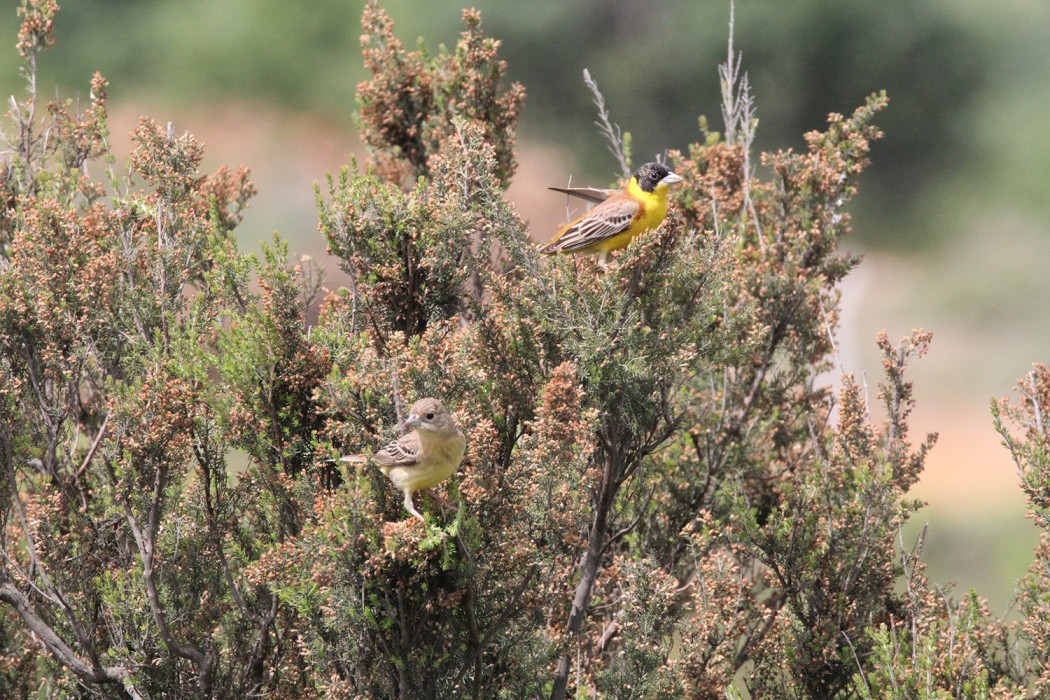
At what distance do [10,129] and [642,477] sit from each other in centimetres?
432

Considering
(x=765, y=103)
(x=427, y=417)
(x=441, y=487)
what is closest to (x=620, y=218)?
(x=441, y=487)

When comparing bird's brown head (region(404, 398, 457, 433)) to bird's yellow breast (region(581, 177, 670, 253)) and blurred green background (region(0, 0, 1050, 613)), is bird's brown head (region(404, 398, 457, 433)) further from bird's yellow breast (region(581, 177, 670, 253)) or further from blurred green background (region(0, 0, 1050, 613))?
blurred green background (region(0, 0, 1050, 613))

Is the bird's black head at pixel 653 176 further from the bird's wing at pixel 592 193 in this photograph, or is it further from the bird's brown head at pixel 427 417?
the bird's brown head at pixel 427 417

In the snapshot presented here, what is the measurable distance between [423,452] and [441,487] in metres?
0.36

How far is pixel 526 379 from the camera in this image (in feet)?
19.6

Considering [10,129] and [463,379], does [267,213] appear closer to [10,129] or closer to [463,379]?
[10,129]

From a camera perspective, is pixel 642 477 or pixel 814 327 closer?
pixel 642 477

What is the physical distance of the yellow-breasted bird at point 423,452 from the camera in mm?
4676

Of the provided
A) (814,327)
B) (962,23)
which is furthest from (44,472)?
(962,23)

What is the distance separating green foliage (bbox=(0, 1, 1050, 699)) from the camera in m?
5.10

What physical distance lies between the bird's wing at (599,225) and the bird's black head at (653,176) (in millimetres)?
170

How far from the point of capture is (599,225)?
6797 mm

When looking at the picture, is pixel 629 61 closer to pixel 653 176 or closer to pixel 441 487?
pixel 653 176

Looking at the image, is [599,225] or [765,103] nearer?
[599,225]
